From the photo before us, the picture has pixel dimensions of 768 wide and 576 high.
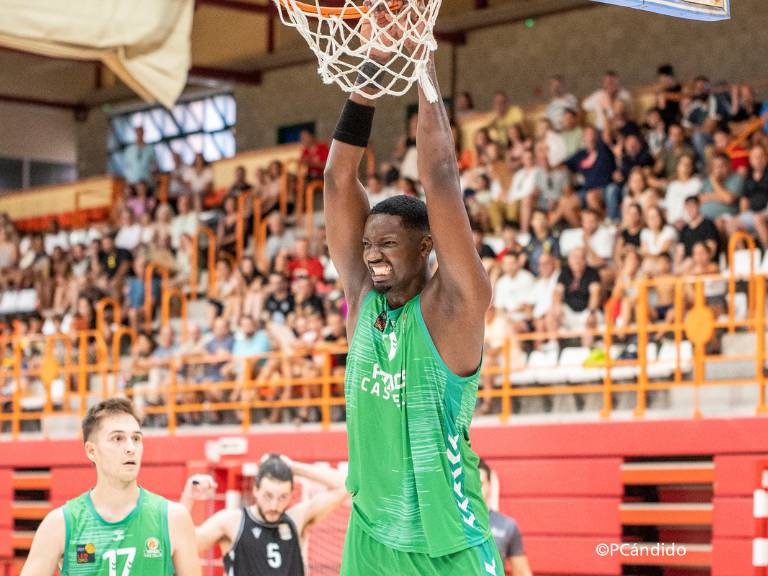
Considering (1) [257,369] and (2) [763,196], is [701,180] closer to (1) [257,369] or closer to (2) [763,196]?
(2) [763,196]

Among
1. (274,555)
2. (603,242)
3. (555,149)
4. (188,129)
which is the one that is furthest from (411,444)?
(188,129)

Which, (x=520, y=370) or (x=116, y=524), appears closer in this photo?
(x=116, y=524)

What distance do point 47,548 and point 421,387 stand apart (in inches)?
82.2

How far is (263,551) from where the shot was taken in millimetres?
8484

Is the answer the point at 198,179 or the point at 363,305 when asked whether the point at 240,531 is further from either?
the point at 198,179

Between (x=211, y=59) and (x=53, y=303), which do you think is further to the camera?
(x=211, y=59)

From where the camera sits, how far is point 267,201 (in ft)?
63.0

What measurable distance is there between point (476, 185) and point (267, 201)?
4.27 metres

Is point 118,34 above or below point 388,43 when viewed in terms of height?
above

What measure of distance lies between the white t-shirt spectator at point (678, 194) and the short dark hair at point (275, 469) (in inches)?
243

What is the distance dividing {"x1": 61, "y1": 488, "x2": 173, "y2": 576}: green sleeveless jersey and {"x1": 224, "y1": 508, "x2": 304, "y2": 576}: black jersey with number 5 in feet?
9.21

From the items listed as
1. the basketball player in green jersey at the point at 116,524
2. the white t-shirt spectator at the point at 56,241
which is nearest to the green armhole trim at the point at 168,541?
the basketball player in green jersey at the point at 116,524

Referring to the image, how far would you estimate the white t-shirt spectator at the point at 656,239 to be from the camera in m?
12.6

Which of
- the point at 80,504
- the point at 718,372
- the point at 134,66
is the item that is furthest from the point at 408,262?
the point at 134,66
